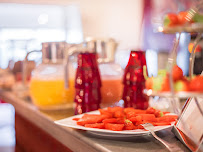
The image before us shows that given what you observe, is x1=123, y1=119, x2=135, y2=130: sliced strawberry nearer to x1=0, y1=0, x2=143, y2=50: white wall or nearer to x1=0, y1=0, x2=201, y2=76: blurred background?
x1=0, y1=0, x2=201, y2=76: blurred background

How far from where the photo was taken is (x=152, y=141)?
2.26 ft

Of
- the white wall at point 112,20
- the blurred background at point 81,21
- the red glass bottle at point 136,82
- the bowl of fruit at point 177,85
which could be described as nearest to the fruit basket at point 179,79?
the bowl of fruit at point 177,85

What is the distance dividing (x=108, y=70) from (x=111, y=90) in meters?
0.09

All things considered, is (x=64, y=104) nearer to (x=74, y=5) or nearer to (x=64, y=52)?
(x=64, y=52)

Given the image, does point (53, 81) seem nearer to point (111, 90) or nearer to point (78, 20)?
point (111, 90)

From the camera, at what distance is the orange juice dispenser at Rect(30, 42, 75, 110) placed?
114cm

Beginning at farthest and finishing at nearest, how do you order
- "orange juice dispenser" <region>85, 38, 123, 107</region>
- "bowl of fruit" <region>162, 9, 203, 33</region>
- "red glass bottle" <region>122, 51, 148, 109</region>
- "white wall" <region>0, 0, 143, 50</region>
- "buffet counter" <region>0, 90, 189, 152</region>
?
"white wall" <region>0, 0, 143, 50</region>
"orange juice dispenser" <region>85, 38, 123, 107</region>
"red glass bottle" <region>122, 51, 148, 109</region>
"buffet counter" <region>0, 90, 189, 152</region>
"bowl of fruit" <region>162, 9, 203, 33</region>

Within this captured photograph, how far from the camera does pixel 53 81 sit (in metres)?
1.16

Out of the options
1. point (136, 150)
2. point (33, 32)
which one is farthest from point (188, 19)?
point (33, 32)

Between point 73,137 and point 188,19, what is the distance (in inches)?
18.2

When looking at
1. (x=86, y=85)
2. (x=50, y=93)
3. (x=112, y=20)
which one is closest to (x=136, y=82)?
(x=86, y=85)

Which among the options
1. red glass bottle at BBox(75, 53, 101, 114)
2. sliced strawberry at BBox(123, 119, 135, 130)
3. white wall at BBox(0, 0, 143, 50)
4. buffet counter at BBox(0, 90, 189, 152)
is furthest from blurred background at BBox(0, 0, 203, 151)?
sliced strawberry at BBox(123, 119, 135, 130)

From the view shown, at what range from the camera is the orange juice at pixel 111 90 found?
1.10m

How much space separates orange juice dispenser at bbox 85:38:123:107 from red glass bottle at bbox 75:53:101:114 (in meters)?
0.10
